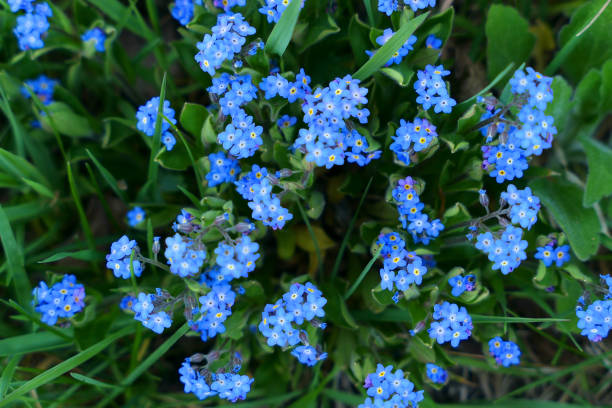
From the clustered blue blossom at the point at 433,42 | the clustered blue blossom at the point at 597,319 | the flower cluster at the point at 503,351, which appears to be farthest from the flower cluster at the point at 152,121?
the clustered blue blossom at the point at 597,319

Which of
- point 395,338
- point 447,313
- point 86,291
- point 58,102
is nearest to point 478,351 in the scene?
point 395,338

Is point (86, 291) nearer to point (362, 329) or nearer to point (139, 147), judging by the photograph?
point (139, 147)

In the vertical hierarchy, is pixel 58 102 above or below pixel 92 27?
below

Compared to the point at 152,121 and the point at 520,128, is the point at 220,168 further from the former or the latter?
the point at 520,128

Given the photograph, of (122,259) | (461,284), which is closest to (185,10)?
(122,259)

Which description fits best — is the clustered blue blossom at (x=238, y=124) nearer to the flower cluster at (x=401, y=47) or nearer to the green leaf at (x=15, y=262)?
the flower cluster at (x=401, y=47)
